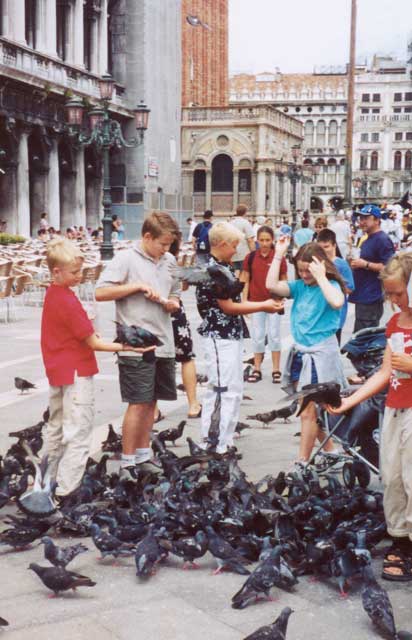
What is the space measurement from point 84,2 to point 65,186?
7.88m

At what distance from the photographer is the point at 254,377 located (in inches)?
356

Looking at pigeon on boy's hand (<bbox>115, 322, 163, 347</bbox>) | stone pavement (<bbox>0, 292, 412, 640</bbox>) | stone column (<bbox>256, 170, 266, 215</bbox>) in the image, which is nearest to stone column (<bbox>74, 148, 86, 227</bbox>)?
stone column (<bbox>256, 170, 266, 215</bbox>)

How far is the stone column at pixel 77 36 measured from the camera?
36.2 m

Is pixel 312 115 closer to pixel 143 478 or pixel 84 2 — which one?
pixel 84 2

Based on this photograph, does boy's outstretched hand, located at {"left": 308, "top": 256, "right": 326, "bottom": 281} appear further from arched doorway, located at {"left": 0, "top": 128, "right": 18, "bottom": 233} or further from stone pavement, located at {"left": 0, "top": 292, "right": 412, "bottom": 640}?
arched doorway, located at {"left": 0, "top": 128, "right": 18, "bottom": 233}

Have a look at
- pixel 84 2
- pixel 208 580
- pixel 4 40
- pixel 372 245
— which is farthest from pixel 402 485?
pixel 84 2

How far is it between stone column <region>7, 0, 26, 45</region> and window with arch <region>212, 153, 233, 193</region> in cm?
3137

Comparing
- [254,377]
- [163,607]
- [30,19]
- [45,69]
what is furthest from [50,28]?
[163,607]

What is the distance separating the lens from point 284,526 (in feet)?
13.8

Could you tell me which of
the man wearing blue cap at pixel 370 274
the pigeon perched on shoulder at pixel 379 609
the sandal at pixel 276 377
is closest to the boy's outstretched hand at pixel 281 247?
the pigeon perched on shoulder at pixel 379 609

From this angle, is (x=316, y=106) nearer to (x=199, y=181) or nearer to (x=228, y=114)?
(x=199, y=181)

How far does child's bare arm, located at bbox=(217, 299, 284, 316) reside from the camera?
5.25 metres

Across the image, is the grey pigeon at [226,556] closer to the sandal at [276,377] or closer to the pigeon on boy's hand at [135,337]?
the pigeon on boy's hand at [135,337]

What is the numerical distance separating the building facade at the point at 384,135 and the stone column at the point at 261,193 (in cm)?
4582
